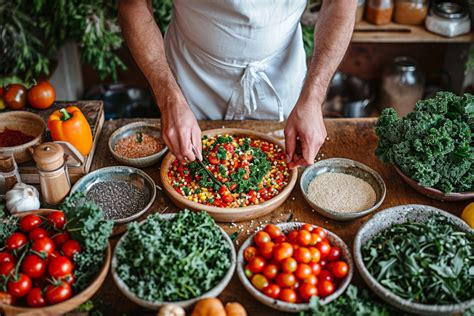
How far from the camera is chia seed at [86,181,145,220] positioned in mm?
1910

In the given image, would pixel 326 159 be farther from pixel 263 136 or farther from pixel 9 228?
pixel 9 228

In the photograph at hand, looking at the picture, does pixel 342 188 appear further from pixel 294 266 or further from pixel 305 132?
pixel 294 266

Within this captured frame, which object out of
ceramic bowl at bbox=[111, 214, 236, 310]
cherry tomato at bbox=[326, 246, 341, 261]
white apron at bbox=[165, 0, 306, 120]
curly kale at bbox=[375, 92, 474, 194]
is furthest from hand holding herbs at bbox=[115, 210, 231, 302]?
white apron at bbox=[165, 0, 306, 120]

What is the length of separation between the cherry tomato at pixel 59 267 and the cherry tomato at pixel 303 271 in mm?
709

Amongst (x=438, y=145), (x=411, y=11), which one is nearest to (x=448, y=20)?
(x=411, y=11)

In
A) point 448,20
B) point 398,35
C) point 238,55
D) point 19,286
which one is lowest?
point 398,35

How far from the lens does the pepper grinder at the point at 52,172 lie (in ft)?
5.82

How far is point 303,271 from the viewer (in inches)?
62.2

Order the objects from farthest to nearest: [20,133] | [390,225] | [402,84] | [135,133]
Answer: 1. [402,84]
2. [135,133]
3. [20,133]
4. [390,225]

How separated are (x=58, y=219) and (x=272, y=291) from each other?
754mm

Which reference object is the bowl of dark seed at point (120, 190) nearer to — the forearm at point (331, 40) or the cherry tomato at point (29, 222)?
the cherry tomato at point (29, 222)

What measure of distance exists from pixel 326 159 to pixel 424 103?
17.8 inches

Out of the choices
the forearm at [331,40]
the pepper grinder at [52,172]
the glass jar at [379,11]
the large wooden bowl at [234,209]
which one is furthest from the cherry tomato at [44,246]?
the glass jar at [379,11]

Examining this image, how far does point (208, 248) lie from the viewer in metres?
1.63
